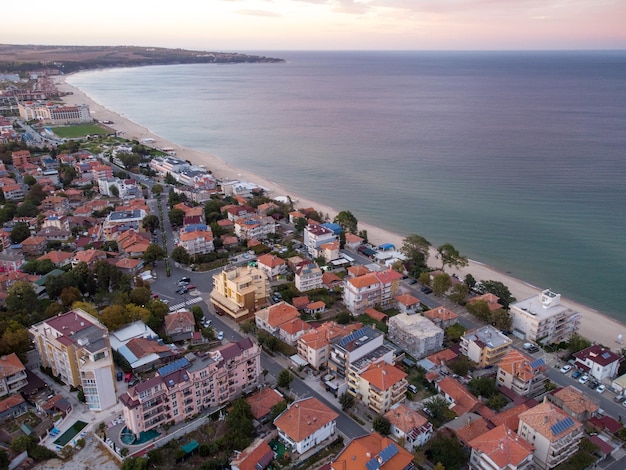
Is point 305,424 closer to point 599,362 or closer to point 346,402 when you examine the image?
point 346,402

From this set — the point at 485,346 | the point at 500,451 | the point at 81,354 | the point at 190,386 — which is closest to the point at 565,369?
the point at 485,346

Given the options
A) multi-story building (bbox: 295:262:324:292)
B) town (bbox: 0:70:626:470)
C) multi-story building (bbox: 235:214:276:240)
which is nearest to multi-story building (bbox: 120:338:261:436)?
town (bbox: 0:70:626:470)

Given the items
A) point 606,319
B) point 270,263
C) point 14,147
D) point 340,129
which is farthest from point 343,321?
point 340,129

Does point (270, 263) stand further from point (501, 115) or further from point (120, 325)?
point (501, 115)

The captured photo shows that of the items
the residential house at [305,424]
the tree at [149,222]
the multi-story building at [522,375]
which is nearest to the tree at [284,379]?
the residential house at [305,424]

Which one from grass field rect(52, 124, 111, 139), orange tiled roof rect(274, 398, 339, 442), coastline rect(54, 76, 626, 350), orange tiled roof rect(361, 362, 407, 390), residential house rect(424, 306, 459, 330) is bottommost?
coastline rect(54, 76, 626, 350)

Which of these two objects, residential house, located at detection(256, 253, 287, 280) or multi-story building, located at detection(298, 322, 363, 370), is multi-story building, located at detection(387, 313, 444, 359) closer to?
multi-story building, located at detection(298, 322, 363, 370)

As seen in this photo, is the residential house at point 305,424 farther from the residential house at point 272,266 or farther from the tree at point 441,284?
the residential house at point 272,266
